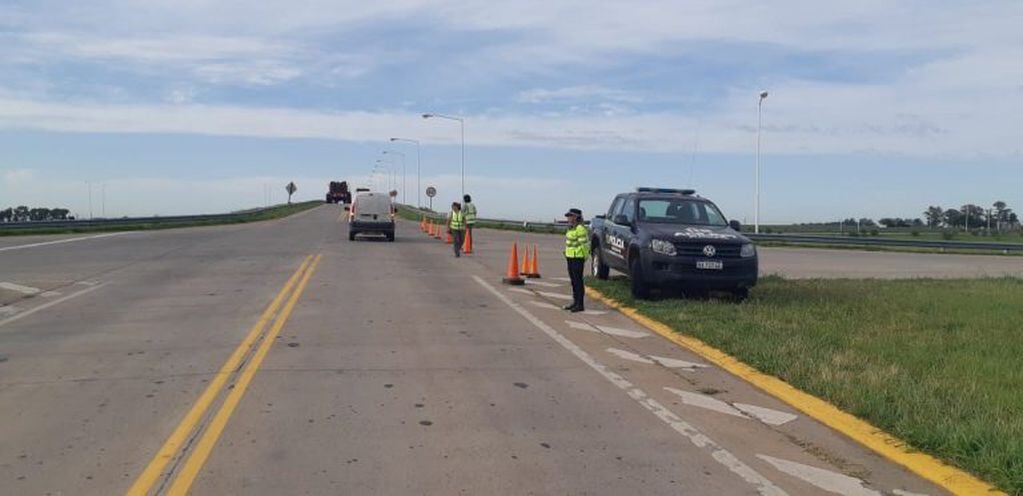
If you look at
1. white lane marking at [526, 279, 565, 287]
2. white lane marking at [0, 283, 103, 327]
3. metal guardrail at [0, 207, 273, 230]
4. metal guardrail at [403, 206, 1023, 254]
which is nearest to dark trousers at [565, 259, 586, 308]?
white lane marking at [526, 279, 565, 287]

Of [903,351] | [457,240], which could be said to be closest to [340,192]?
[457,240]

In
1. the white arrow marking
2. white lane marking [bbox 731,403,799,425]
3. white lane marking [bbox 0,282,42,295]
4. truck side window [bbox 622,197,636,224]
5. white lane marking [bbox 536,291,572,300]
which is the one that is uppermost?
truck side window [bbox 622,197,636,224]

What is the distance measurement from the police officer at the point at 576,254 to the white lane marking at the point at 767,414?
6035 millimetres

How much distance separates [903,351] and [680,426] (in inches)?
148

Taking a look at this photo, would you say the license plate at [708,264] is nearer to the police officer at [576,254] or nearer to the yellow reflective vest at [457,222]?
the police officer at [576,254]

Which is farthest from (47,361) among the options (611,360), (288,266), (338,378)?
(288,266)

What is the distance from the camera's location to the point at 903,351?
9.12 metres

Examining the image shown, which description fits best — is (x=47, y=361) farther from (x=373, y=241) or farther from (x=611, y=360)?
(x=373, y=241)

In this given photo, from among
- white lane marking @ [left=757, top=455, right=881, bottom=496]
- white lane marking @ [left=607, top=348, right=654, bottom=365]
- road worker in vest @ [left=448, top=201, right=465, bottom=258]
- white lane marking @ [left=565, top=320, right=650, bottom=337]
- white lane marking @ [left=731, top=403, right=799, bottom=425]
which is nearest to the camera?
white lane marking @ [left=757, top=455, right=881, bottom=496]

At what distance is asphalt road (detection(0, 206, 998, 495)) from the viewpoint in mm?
5371

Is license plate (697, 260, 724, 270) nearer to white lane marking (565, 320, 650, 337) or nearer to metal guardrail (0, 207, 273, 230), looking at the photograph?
white lane marking (565, 320, 650, 337)

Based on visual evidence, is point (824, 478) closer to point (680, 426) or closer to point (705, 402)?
point (680, 426)

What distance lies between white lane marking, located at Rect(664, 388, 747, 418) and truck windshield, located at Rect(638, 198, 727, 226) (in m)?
7.22

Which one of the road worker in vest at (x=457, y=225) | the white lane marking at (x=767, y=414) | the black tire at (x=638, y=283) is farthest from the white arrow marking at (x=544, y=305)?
the road worker in vest at (x=457, y=225)
